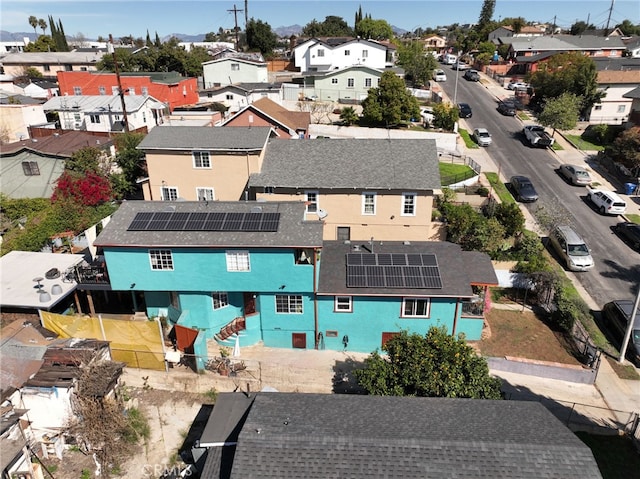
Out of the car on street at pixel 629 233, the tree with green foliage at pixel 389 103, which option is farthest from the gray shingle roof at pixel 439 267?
the tree with green foliage at pixel 389 103

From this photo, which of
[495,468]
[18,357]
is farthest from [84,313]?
[495,468]

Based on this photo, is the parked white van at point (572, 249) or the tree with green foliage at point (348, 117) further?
the tree with green foliage at point (348, 117)

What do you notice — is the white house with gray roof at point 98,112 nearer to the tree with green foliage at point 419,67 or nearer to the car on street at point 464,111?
the car on street at point 464,111

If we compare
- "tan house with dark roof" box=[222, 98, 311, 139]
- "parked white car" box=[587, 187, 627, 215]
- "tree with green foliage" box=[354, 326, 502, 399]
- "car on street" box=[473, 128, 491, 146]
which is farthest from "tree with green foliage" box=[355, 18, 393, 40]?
"tree with green foliage" box=[354, 326, 502, 399]

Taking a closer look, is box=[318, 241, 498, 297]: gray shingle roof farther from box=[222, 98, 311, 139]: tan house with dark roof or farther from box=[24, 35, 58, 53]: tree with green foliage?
box=[24, 35, 58, 53]: tree with green foliage

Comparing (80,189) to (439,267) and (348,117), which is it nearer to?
(439,267)

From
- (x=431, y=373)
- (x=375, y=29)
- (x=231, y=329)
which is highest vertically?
(x=375, y=29)

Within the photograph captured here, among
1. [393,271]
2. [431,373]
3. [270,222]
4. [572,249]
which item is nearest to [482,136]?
[572,249]
